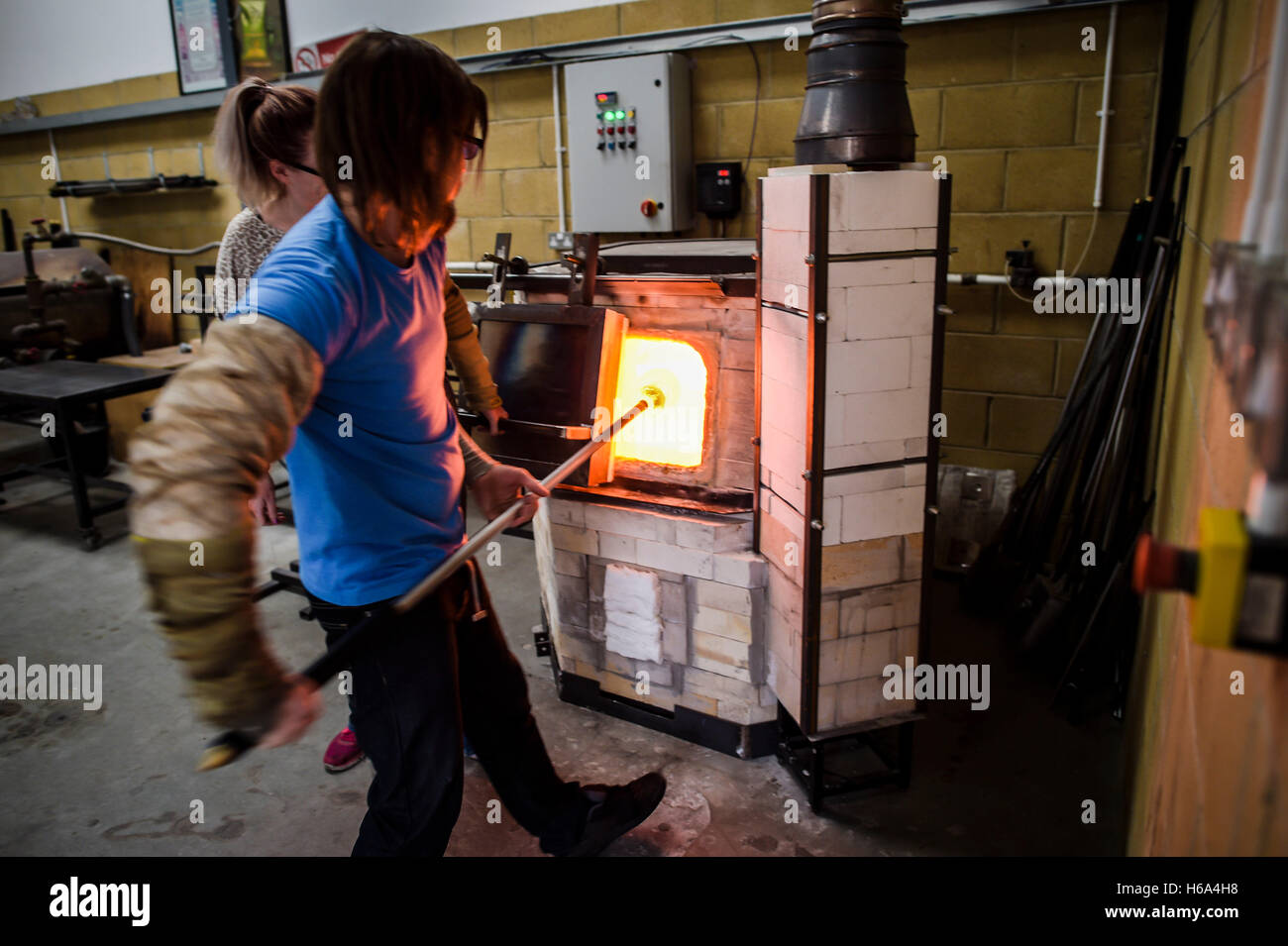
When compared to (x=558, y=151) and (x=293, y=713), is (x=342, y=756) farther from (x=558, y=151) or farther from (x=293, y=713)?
(x=558, y=151)

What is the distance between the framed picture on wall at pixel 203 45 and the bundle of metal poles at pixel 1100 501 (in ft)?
16.7

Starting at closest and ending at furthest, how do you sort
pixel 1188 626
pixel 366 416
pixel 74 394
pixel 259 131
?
pixel 1188 626, pixel 366 416, pixel 259 131, pixel 74 394

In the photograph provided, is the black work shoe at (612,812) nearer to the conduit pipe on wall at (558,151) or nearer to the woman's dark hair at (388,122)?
the woman's dark hair at (388,122)

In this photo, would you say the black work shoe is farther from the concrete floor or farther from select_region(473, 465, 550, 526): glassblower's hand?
select_region(473, 465, 550, 526): glassblower's hand

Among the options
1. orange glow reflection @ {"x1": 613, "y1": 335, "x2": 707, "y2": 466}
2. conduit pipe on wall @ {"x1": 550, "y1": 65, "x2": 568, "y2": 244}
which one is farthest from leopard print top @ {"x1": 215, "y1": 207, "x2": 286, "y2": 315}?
conduit pipe on wall @ {"x1": 550, "y1": 65, "x2": 568, "y2": 244}

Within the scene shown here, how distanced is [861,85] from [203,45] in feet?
16.6

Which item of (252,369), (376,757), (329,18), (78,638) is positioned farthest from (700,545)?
(329,18)

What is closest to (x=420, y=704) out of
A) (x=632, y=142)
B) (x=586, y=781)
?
(x=586, y=781)

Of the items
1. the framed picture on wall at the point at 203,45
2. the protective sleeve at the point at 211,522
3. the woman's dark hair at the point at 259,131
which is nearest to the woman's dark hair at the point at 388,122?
the protective sleeve at the point at 211,522

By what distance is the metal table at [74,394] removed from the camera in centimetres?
409

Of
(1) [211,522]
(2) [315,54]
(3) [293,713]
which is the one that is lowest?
(3) [293,713]

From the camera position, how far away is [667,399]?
2.56 m

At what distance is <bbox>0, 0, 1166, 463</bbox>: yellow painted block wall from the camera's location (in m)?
3.15
